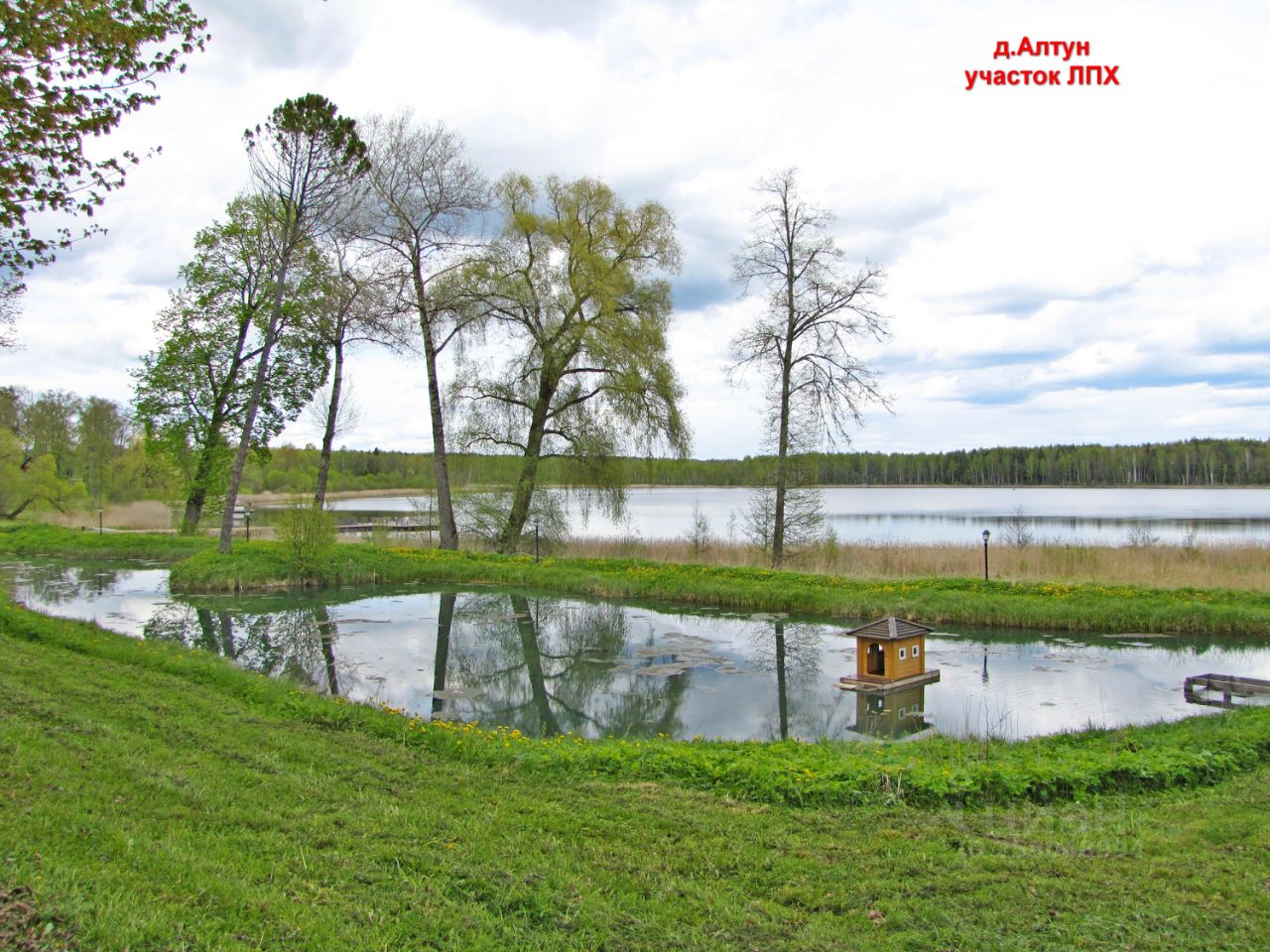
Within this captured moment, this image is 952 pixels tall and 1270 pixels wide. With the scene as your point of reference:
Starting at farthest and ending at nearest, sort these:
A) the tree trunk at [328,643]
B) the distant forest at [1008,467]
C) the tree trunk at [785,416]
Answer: the distant forest at [1008,467] → the tree trunk at [785,416] → the tree trunk at [328,643]

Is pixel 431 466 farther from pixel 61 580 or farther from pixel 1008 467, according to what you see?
pixel 1008 467

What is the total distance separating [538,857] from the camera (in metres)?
4.62

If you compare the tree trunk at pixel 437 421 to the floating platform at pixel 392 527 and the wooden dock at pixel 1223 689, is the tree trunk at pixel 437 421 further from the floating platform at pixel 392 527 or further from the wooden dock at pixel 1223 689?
the wooden dock at pixel 1223 689

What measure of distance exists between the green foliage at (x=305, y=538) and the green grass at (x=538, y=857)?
1507 centimetres

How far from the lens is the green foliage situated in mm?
21484

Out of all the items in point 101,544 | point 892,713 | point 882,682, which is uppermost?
point 101,544

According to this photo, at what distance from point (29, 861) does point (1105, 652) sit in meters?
14.2

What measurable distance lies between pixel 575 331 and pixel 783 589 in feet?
35.1

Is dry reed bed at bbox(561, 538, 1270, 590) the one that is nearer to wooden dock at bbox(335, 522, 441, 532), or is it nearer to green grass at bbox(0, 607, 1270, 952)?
wooden dock at bbox(335, 522, 441, 532)

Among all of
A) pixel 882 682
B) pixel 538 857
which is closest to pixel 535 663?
pixel 882 682

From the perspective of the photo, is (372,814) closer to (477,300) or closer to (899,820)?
A: (899,820)

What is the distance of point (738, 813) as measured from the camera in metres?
5.57

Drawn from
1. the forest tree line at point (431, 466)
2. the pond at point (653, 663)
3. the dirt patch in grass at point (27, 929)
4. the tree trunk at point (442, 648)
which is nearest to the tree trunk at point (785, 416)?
the forest tree line at point (431, 466)

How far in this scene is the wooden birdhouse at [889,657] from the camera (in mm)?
11031
